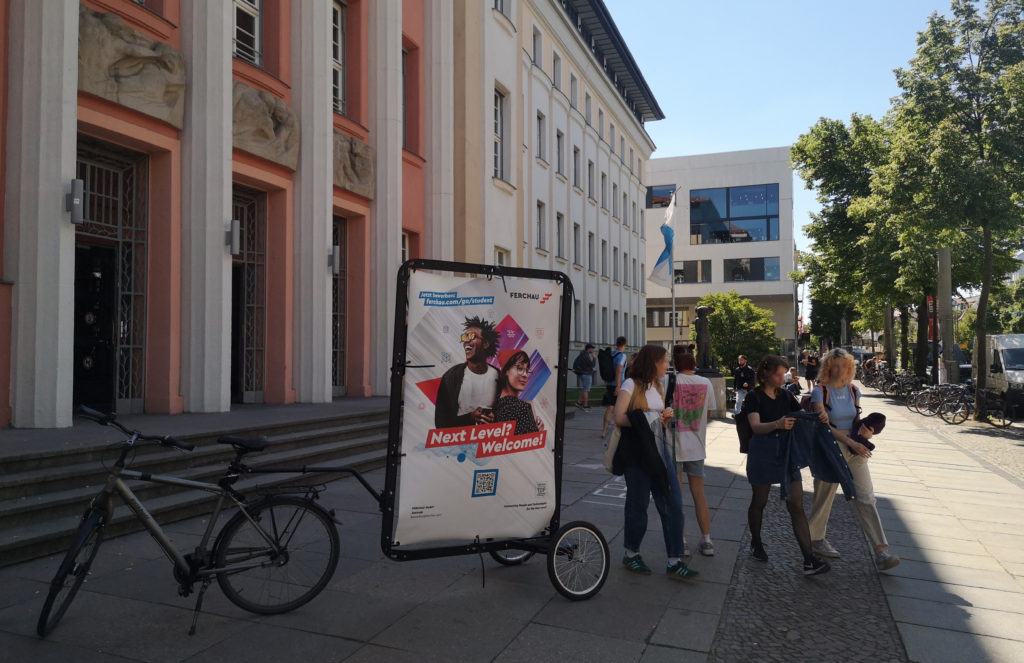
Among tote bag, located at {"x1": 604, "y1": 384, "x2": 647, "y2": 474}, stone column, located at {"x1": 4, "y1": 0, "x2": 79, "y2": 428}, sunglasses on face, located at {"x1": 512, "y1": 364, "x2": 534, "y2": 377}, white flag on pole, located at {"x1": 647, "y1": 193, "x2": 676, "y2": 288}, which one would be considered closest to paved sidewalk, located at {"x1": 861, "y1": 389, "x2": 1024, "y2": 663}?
tote bag, located at {"x1": 604, "y1": 384, "x2": 647, "y2": 474}

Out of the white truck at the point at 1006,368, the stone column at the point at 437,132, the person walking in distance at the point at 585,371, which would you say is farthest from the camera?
the person walking in distance at the point at 585,371

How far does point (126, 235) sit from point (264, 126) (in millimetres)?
3068

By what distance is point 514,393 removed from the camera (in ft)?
16.6

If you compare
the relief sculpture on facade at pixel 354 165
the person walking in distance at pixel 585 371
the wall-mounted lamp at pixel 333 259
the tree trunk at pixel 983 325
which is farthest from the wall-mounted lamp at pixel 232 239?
the tree trunk at pixel 983 325

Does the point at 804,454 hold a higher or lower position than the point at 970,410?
higher

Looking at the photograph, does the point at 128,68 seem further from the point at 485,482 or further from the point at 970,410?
the point at 970,410

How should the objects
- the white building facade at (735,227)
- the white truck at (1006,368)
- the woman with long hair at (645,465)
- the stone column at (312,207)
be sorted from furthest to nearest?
the white building facade at (735,227) → the white truck at (1006,368) → the stone column at (312,207) → the woman with long hair at (645,465)

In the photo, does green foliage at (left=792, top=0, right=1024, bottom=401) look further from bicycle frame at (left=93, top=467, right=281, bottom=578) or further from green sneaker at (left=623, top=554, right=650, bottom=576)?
bicycle frame at (left=93, top=467, right=281, bottom=578)

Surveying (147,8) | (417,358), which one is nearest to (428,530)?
(417,358)

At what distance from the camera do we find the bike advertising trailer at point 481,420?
4.72 meters

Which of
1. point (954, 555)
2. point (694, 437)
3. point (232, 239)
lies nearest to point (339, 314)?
point (232, 239)

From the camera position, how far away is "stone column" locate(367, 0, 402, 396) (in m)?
16.0

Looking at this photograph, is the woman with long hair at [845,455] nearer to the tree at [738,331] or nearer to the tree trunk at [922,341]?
the tree trunk at [922,341]

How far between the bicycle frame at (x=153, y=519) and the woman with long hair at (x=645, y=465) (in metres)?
2.51
